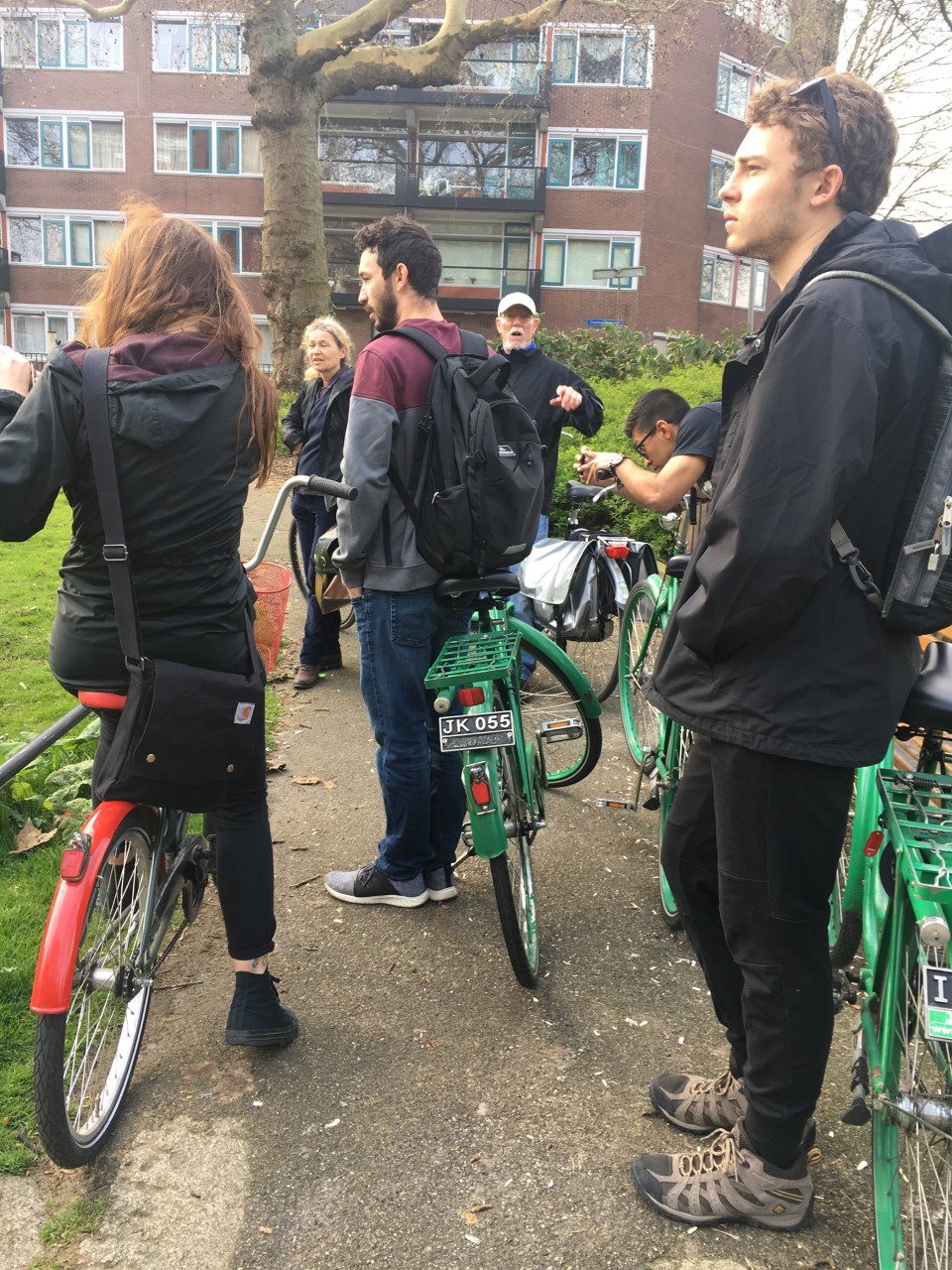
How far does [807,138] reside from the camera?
6.34 ft

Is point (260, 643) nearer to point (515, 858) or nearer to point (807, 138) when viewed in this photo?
point (515, 858)

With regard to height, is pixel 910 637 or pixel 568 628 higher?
pixel 910 637

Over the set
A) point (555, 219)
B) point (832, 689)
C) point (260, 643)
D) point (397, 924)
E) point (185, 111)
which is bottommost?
point (397, 924)

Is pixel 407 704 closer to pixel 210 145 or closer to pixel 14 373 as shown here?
pixel 14 373

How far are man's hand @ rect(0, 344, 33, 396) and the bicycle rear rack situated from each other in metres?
1.34

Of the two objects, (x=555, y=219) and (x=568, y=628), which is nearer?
(x=568, y=628)

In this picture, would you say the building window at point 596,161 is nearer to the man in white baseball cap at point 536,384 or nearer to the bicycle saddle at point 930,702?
the man in white baseball cap at point 536,384

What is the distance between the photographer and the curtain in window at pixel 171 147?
107 feet

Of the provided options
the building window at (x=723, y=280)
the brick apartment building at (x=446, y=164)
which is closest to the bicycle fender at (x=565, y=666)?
the brick apartment building at (x=446, y=164)

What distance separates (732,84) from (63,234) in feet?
72.4

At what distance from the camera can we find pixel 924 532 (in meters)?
1.83

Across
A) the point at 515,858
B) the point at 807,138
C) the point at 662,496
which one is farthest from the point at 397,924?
the point at 807,138

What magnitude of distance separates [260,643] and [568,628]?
223 centimetres

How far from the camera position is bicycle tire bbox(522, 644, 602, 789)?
3.94m
